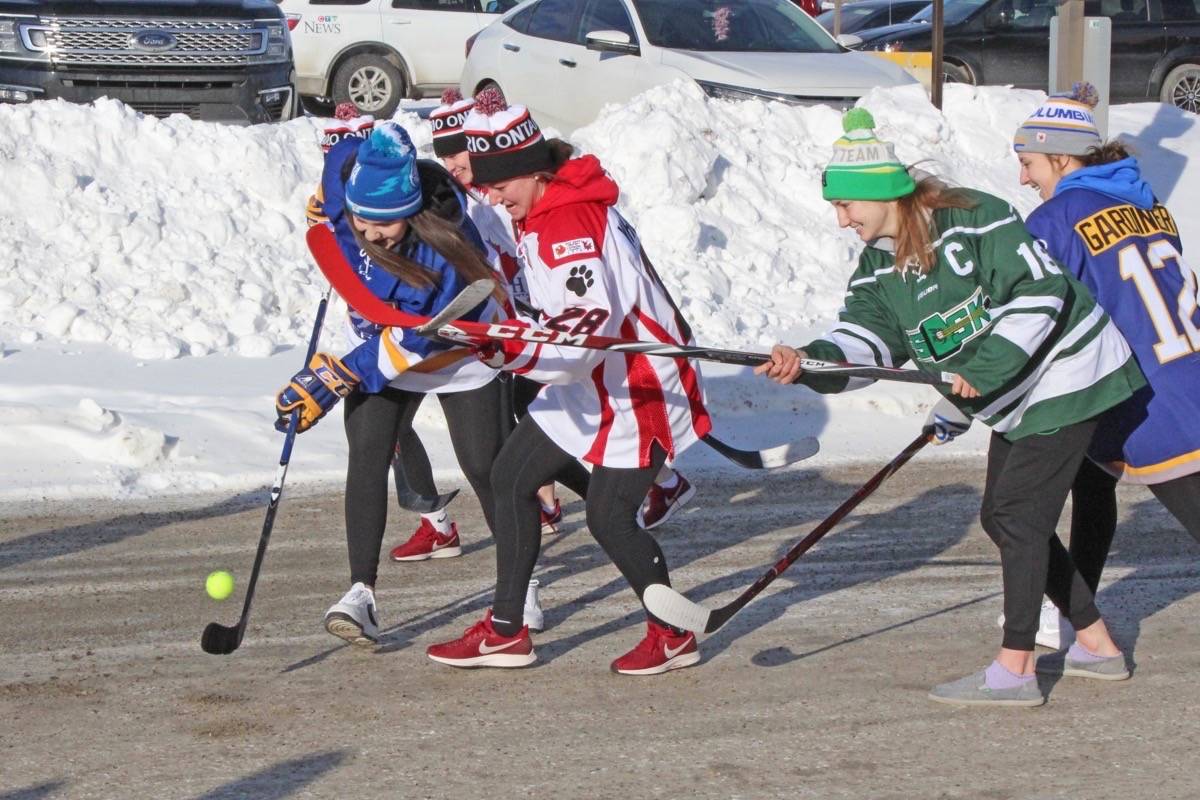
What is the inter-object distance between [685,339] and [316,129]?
7.16 m

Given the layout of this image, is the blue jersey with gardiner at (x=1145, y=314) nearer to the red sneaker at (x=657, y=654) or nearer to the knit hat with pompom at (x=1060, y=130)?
the knit hat with pompom at (x=1060, y=130)

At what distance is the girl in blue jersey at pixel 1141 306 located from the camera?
16.3ft

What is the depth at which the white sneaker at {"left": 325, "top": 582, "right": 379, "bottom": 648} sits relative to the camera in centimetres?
544

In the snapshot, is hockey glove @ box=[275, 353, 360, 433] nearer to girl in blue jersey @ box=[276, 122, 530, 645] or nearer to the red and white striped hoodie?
girl in blue jersey @ box=[276, 122, 530, 645]

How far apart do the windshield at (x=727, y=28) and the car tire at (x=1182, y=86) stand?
590 cm

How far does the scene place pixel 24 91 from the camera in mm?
11977

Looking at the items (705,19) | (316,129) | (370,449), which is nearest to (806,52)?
(705,19)

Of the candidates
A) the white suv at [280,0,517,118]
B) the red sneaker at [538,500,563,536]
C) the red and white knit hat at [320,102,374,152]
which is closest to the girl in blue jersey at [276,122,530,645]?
the red sneaker at [538,500,563,536]

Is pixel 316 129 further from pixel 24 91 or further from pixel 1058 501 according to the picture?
pixel 1058 501

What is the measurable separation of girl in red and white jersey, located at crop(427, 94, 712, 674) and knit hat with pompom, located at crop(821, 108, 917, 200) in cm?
68

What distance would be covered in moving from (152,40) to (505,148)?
7997mm

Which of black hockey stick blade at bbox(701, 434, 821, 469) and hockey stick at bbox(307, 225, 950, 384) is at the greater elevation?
hockey stick at bbox(307, 225, 950, 384)

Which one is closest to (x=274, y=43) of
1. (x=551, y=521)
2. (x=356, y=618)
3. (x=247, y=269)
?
(x=247, y=269)

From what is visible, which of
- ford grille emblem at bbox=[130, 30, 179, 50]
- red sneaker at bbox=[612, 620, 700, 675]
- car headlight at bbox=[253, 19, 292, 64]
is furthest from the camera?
car headlight at bbox=[253, 19, 292, 64]
